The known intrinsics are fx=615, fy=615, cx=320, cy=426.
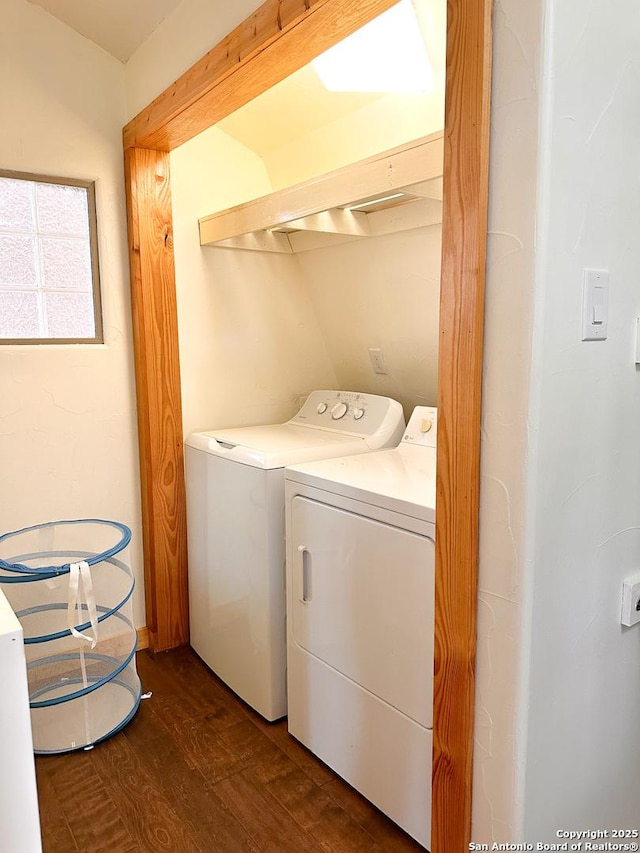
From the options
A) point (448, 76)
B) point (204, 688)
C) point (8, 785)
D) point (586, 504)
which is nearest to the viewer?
point (8, 785)

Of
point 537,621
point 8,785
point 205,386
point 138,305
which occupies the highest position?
point 138,305

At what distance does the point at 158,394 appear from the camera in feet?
8.20

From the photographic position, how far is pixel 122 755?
1989 mm

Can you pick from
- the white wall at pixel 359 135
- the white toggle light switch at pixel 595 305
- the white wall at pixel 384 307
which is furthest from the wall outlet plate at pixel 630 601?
the white wall at pixel 359 135

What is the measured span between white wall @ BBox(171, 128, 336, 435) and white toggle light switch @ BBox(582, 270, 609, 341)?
179 centimetres

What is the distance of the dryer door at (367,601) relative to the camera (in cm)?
152

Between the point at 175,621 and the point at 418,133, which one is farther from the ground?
the point at 418,133

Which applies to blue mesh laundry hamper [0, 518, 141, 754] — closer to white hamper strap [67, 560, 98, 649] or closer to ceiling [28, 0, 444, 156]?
white hamper strap [67, 560, 98, 649]

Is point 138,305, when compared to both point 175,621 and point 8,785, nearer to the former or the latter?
point 175,621

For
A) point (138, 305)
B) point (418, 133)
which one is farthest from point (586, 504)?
point (138, 305)

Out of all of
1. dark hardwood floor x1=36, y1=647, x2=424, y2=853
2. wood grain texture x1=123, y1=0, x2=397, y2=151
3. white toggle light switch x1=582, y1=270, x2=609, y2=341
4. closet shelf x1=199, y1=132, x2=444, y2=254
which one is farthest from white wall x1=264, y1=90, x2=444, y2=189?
dark hardwood floor x1=36, y1=647, x2=424, y2=853

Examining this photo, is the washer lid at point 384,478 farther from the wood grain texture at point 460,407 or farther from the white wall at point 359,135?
the white wall at point 359,135

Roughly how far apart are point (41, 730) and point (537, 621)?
1.76 meters

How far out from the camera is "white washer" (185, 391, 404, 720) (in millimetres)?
2064
